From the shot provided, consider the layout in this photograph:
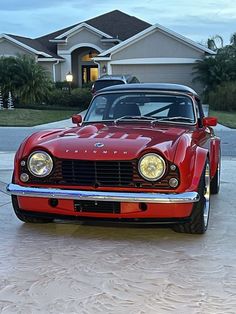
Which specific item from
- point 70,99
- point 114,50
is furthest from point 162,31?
point 70,99

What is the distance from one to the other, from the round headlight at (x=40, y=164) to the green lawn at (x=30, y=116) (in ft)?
51.9

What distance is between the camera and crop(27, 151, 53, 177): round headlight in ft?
16.6

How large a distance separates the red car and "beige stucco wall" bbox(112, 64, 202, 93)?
2844cm

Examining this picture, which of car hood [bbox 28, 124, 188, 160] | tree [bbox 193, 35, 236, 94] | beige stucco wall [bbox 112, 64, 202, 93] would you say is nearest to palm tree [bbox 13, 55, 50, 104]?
beige stucco wall [bbox 112, 64, 202, 93]

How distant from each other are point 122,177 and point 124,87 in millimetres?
2126

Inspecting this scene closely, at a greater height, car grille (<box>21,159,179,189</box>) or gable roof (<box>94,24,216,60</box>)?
gable roof (<box>94,24,216,60</box>)

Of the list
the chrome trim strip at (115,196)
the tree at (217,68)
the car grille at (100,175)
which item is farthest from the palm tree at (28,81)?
the chrome trim strip at (115,196)

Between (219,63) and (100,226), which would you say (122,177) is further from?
(219,63)

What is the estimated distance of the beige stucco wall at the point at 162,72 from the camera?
33344mm

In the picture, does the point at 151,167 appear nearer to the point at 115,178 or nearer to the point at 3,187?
the point at 115,178

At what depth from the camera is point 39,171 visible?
5.08 meters

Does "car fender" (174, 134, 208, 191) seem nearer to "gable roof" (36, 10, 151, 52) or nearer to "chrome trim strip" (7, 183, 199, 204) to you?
"chrome trim strip" (7, 183, 199, 204)

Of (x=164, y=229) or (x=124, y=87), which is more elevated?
(x=124, y=87)

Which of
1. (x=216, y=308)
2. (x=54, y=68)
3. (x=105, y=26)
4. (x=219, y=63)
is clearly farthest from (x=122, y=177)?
(x=105, y=26)
